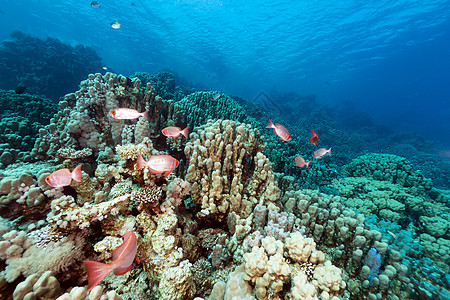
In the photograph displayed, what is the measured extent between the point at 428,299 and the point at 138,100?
659cm

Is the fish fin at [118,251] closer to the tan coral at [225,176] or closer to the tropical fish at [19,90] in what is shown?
the tan coral at [225,176]

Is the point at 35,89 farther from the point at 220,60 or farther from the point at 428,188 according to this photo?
the point at 220,60

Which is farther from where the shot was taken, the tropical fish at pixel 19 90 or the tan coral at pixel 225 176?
the tropical fish at pixel 19 90

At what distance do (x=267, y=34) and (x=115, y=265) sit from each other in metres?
41.7

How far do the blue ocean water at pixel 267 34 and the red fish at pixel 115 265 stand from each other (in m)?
35.3

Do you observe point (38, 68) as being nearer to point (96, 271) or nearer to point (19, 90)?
point (19, 90)

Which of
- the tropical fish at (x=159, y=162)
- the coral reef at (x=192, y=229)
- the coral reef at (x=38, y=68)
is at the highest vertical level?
the coral reef at (x=38, y=68)

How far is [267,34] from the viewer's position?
1329 inches

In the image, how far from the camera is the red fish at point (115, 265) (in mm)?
1110

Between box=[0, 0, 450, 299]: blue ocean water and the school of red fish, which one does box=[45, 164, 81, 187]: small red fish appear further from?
box=[0, 0, 450, 299]: blue ocean water

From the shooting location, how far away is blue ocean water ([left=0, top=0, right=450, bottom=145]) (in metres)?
26.7

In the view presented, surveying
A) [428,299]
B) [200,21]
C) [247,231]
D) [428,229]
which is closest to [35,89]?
[247,231]

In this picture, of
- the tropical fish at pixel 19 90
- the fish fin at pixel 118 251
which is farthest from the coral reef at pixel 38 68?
the fish fin at pixel 118 251

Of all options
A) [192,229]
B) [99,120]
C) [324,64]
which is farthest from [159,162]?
[324,64]
